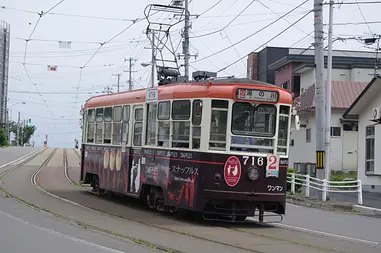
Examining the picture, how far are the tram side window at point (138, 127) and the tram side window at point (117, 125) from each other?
1.20 m

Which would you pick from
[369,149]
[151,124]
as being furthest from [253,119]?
[369,149]

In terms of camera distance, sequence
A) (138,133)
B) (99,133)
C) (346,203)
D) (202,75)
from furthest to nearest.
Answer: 1. (346,203)
2. (99,133)
3. (138,133)
4. (202,75)

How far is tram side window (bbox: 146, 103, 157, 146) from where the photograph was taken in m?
14.7

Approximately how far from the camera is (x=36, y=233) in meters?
11.1

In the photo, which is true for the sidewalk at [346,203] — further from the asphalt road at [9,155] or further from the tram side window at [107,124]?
the asphalt road at [9,155]

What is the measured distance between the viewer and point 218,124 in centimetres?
1273

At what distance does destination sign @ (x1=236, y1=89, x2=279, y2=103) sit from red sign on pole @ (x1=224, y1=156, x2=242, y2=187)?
1.38 meters

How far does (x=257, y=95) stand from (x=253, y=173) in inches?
68.9

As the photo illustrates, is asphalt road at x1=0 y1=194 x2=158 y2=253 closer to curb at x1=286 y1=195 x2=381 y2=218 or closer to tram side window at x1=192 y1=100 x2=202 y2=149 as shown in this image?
tram side window at x1=192 y1=100 x2=202 y2=149

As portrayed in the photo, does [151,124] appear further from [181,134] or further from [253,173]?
[253,173]

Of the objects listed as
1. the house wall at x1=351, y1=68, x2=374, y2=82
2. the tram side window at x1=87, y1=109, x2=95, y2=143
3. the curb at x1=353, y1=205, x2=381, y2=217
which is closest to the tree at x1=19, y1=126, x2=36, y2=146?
the house wall at x1=351, y1=68, x2=374, y2=82

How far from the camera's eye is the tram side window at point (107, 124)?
17969 mm

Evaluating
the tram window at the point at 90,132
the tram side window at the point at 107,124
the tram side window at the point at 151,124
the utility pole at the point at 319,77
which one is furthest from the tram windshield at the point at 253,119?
the utility pole at the point at 319,77

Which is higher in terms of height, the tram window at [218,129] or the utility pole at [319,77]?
the utility pole at [319,77]
